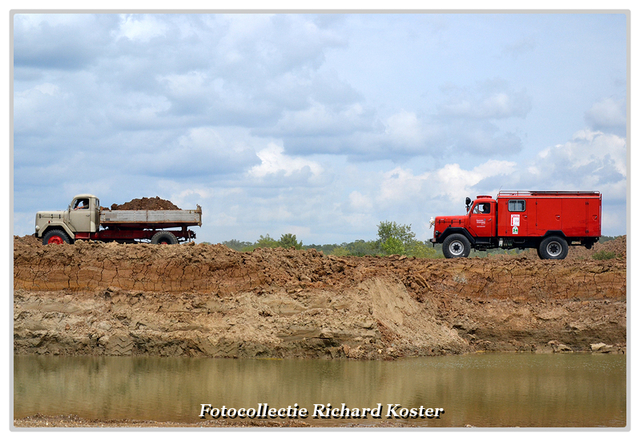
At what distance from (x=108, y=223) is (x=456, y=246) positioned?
17560 mm

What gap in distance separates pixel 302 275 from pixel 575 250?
114 ft

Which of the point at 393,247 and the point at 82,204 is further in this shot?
the point at 393,247

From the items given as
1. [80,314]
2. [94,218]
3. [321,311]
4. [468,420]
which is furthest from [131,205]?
[468,420]

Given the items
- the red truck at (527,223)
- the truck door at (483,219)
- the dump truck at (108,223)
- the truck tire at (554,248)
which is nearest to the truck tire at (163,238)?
the dump truck at (108,223)

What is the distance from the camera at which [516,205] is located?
27312 millimetres

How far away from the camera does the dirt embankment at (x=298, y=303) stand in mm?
19312

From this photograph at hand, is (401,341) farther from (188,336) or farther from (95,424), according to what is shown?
(95,424)

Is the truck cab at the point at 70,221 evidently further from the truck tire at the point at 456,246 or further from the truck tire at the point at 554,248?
the truck tire at the point at 554,248

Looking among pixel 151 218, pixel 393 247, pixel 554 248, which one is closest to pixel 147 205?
pixel 151 218

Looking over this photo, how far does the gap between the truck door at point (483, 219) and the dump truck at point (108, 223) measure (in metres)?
13.7

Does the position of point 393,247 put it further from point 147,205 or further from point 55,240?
point 55,240

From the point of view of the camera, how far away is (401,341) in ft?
63.1

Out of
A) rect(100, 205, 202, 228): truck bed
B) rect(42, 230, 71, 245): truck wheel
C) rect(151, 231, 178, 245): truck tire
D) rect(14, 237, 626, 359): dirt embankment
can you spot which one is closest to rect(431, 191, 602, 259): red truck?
rect(14, 237, 626, 359): dirt embankment

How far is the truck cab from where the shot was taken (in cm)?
2845
